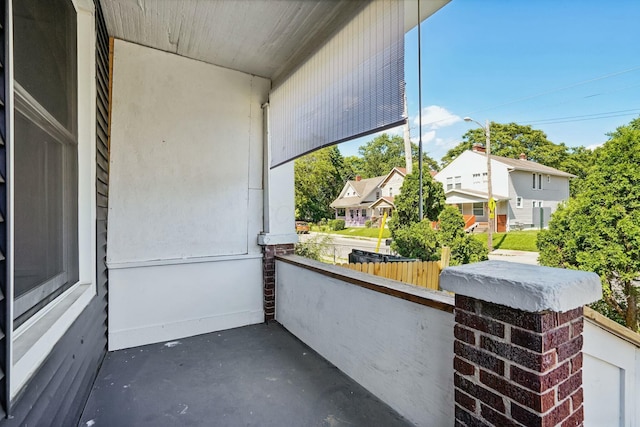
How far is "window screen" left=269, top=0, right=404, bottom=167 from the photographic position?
1742 mm

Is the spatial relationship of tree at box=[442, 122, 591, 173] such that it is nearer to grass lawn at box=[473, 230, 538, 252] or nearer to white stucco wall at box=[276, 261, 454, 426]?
grass lawn at box=[473, 230, 538, 252]

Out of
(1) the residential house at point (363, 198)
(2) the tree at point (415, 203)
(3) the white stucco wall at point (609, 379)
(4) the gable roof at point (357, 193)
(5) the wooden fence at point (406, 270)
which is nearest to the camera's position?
(3) the white stucco wall at point (609, 379)

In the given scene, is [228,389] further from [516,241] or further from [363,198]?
[363,198]

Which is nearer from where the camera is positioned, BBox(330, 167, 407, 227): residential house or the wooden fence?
the wooden fence

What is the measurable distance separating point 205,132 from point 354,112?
185cm

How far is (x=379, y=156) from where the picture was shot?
30.7 m

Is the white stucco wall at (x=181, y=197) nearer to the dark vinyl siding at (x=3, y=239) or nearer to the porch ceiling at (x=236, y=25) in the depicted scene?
the porch ceiling at (x=236, y=25)

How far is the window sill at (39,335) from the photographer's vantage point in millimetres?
984

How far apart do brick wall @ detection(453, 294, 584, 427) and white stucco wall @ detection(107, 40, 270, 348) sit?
2625mm

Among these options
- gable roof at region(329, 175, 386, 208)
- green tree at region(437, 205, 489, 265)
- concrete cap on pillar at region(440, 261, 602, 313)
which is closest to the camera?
concrete cap on pillar at region(440, 261, 602, 313)

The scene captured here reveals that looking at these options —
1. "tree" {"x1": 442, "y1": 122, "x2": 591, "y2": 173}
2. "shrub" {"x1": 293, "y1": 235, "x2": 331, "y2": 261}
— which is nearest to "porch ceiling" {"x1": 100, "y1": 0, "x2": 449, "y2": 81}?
"shrub" {"x1": 293, "y1": 235, "x2": 331, "y2": 261}

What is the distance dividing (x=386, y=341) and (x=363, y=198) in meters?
20.2

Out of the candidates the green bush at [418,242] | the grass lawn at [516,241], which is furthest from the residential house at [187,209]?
the grass lawn at [516,241]

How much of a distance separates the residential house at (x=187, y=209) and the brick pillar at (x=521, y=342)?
0.16 ft
